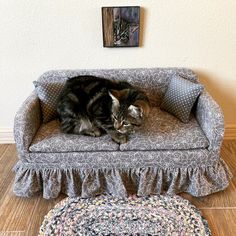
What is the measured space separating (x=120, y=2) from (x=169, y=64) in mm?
743

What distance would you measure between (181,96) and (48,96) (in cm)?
115

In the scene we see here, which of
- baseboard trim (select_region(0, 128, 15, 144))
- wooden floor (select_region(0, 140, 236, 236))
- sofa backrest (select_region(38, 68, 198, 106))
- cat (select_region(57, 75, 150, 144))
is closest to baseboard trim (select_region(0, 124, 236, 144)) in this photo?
baseboard trim (select_region(0, 128, 15, 144))

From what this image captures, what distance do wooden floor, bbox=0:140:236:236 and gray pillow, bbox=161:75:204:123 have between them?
67 centimetres

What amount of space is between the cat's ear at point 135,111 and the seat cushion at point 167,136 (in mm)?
198

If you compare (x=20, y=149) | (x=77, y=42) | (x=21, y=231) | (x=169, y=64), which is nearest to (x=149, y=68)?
(x=169, y=64)

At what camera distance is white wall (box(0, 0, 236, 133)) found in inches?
90.1

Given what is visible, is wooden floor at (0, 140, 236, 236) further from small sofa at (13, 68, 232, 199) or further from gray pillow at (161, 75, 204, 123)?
gray pillow at (161, 75, 204, 123)

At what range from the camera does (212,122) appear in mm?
1875

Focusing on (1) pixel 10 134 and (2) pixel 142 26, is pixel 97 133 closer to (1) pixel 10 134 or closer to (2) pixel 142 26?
(2) pixel 142 26

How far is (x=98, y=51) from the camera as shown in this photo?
246 cm

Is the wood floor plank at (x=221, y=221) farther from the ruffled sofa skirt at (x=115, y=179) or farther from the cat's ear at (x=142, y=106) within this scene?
the cat's ear at (x=142, y=106)

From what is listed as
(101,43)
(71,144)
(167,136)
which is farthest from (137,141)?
(101,43)

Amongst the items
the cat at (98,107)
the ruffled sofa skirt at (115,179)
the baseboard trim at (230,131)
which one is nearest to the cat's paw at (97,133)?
the cat at (98,107)

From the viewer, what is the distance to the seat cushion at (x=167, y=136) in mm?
1913
